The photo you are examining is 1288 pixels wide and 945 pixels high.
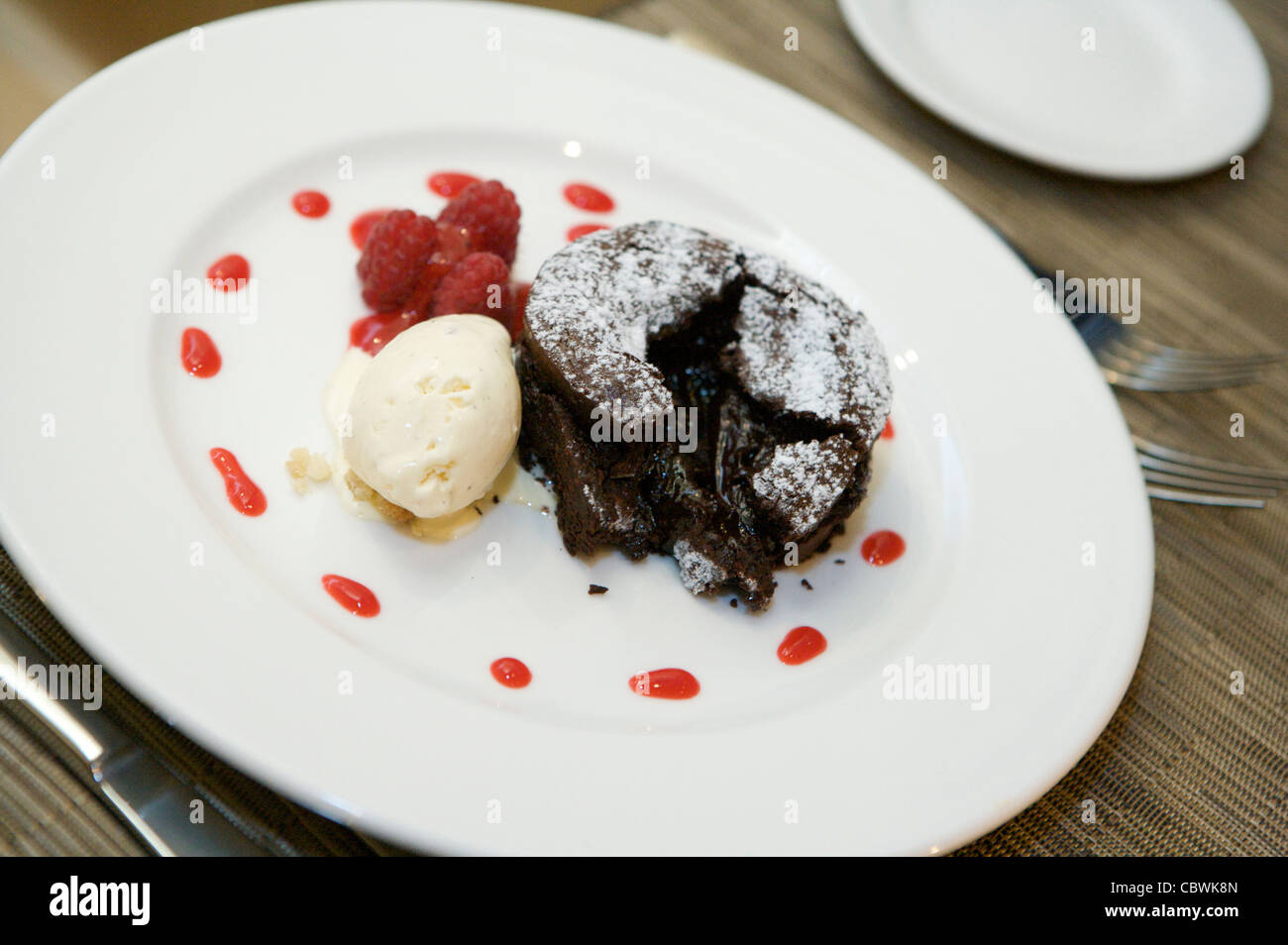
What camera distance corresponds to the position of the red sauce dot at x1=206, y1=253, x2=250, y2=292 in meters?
2.03

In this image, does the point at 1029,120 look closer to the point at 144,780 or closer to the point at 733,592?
the point at 733,592

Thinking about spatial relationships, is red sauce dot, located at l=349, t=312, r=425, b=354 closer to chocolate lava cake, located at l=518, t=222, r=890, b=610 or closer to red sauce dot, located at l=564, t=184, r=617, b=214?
chocolate lava cake, located at l=518, t=222, r=890, b=610

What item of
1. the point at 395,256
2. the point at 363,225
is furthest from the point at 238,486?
the point at 363,225

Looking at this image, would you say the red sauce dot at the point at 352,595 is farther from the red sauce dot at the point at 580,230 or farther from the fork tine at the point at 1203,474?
the fork tine at the point at 1203,474

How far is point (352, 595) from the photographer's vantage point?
1.70m

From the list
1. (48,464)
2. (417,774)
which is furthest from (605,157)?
(417,774)

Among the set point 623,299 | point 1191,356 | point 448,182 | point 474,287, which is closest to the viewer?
point 623,299

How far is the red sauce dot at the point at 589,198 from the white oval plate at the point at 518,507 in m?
0.03

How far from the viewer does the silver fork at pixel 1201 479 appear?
88.0 inches

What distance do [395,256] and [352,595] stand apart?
0.77 m

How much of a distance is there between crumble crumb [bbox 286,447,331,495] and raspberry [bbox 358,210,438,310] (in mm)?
437

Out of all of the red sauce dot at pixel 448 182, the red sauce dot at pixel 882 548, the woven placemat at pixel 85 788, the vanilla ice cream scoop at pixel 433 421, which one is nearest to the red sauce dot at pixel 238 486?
the vanilla ice cream scoop at pixel 433 421

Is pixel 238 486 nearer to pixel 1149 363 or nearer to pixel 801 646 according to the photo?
pixel 801 646

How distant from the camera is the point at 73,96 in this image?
6.54 feet
